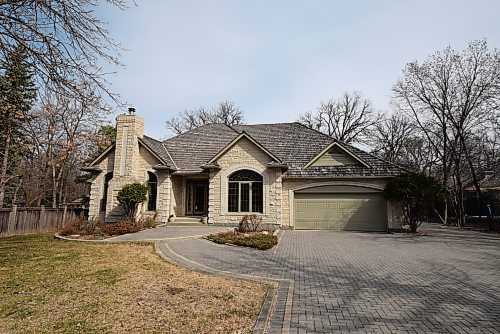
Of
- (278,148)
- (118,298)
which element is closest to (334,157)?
(278,148)

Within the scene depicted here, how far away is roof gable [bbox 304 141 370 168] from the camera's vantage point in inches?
760

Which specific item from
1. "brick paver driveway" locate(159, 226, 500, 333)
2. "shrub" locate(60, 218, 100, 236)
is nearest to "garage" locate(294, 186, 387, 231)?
"brick paver driveway" locate(159, 226, 500, 333)

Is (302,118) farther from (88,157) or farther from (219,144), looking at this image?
(88,157)

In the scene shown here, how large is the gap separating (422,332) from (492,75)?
1029 inches

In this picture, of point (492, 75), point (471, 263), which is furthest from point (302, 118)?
point (471, 263)

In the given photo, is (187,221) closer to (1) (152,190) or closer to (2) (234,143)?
(1) (152,190)

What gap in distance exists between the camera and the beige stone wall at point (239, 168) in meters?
18.1

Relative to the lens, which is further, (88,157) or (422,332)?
(88,157)

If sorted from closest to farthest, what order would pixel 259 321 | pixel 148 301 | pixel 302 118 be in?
pixel 259 321, pixel 148 301, pixel 302 118

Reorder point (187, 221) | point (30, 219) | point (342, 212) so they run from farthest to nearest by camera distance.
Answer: point (187, 221) < point (342, 212) < point (30, 219)

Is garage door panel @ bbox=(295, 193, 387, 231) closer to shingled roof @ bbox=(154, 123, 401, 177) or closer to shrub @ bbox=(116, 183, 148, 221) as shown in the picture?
shingled roof @ bbox=(154, 123, 401, 177)

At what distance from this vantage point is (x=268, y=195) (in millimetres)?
18203

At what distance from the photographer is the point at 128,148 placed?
63.1 ft

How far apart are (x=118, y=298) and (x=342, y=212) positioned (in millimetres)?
15287
